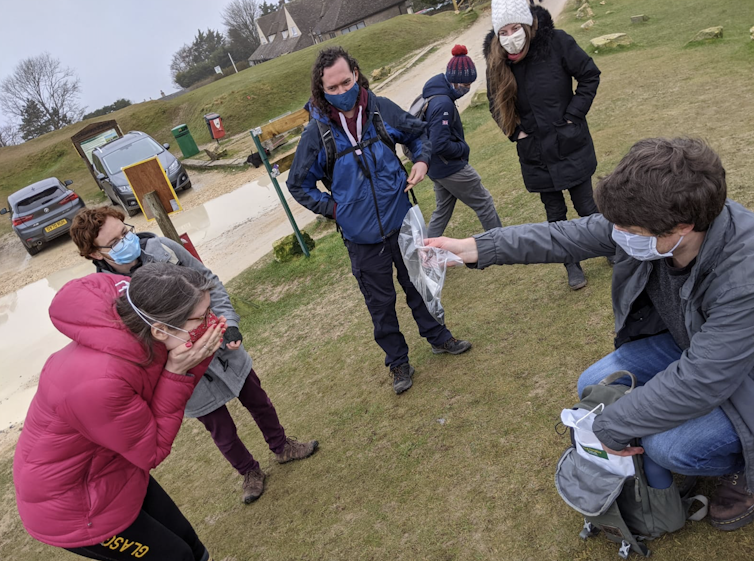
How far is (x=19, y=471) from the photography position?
2221 mm

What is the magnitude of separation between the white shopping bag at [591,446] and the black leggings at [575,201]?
2055mm

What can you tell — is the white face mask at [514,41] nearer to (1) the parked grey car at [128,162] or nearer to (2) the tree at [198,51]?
(1) the parked grey car at [128,162]

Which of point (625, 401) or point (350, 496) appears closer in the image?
point (625, 401)

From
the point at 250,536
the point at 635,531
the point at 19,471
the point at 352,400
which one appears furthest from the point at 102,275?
the point at 635,531

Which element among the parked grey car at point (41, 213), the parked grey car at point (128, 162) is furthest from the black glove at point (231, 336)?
the parked grey car at point (41, 213)

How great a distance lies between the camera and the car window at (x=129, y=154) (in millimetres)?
15430

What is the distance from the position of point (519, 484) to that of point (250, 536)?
165 centimetres

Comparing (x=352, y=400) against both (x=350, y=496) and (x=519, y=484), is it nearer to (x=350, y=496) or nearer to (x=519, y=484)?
(x=350, y=496)

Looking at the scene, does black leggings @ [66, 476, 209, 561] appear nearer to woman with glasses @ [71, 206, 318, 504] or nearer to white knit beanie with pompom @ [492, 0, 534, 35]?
woman with glasses @ [71, 206, 318, 504]

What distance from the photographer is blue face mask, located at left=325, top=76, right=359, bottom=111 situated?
10.6ft

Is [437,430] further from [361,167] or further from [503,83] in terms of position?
[503,83]

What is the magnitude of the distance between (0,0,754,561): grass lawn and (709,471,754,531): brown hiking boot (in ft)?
0.17

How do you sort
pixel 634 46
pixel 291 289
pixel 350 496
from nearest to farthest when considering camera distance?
pixel 350 496 → pixel 291 289 → pixel 634 46

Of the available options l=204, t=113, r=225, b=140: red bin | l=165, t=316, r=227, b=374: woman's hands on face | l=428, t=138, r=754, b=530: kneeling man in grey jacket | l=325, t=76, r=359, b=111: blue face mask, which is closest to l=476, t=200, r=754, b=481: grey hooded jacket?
l=428, t=138, r=754, b=530: kneeling man in grey jacket
